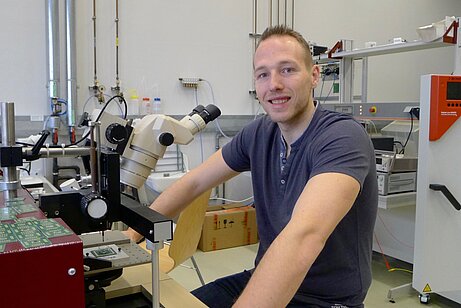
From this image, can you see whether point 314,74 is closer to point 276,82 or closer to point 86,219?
point 276,82

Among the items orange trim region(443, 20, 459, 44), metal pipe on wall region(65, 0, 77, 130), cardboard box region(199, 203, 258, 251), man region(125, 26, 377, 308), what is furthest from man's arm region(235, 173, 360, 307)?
metal pipe on wall region(65, 0, 77, 130)

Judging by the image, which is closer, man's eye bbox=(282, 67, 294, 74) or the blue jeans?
man's eye bbox=(282, 67, 294, 74)

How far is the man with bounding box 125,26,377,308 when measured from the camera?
952 mm

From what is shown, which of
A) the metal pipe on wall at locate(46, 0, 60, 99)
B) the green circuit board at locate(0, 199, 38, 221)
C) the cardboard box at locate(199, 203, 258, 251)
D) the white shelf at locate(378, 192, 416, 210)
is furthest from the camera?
the cardboard box at locate(199, 203, 258, 251)

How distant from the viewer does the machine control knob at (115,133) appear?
1.11 m

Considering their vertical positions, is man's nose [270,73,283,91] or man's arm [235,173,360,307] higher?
man's nose [270,73,283,91]

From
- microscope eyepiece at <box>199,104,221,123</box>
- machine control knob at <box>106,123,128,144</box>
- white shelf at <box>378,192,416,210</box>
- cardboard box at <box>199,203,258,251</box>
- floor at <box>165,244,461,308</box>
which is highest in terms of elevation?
microscope eyepiece at <box>199,104,221,123</box>

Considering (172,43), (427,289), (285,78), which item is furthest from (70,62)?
(427,289)

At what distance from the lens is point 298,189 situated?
1259 millimetres

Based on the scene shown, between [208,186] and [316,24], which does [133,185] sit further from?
[316,24]

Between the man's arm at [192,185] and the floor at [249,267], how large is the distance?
117 cm

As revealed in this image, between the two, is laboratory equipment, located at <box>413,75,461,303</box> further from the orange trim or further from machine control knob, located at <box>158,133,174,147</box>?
machine control knob, located at <box>158,133,174,147</box>

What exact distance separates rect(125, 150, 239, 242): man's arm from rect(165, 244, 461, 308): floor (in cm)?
117

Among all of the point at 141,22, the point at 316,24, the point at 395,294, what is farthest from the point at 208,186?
the point at 316,24
